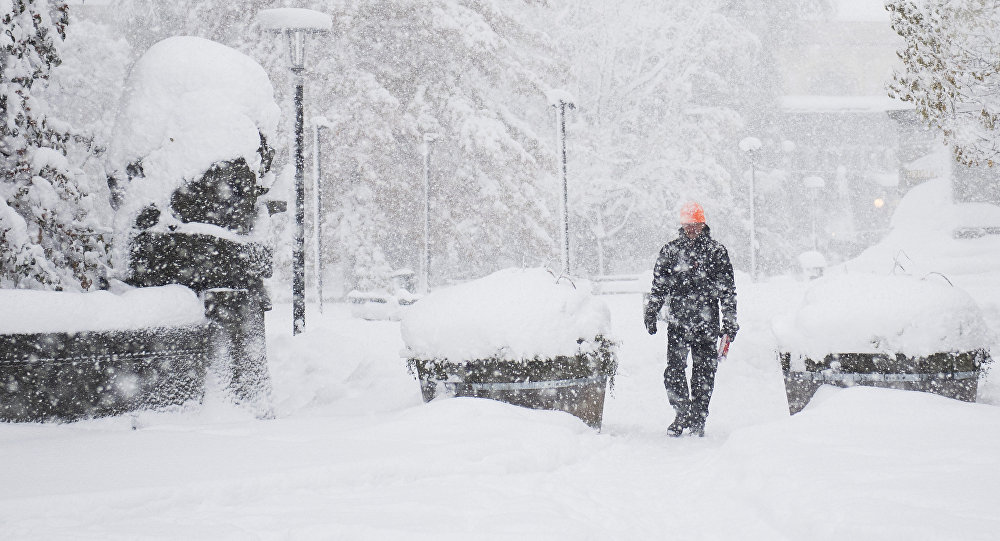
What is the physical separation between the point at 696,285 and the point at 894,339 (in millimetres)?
1529

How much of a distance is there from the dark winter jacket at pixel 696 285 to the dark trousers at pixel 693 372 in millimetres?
72

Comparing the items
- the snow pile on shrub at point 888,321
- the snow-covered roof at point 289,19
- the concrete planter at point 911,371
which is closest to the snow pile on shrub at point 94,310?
the snow pile on shrub at point 888,321

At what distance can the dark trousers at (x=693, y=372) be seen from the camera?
6594 mm

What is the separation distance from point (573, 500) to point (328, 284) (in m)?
33.4

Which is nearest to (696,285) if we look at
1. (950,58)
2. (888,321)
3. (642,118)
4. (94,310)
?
(888,321)

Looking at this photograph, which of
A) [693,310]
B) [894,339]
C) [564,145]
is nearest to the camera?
[894,339]

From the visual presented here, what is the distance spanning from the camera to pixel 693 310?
6.66 metres

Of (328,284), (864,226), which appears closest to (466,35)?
(328,284)

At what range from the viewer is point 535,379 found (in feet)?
19.7

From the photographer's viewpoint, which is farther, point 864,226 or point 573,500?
point 864,226

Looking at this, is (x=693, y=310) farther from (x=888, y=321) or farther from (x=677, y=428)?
(x=888, y=321)

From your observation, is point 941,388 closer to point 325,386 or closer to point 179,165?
point 325,386

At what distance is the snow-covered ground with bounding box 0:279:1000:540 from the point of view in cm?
340

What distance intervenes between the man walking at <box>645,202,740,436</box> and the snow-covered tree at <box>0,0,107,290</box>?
16.9ft
